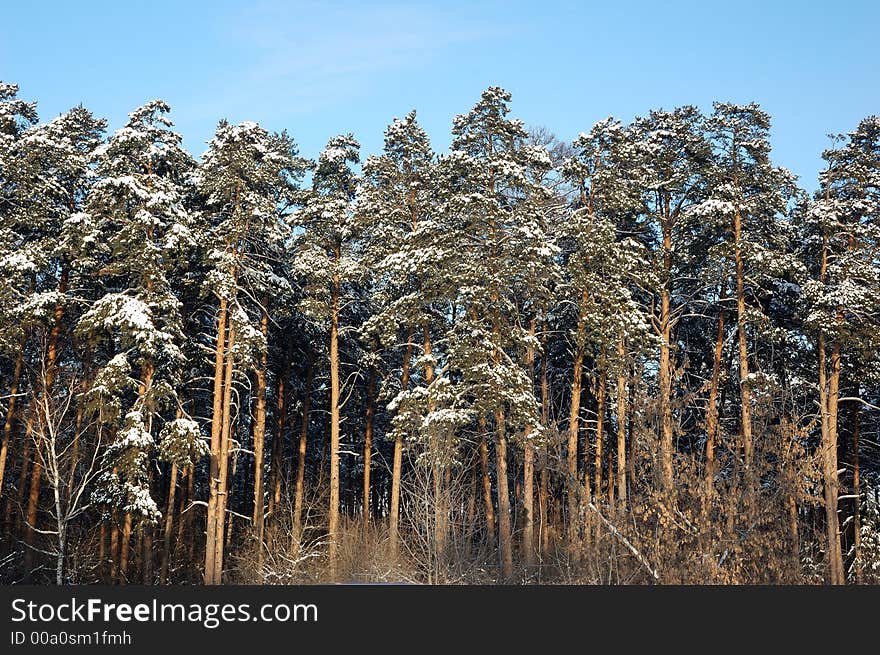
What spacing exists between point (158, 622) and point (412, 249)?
54.3 ft

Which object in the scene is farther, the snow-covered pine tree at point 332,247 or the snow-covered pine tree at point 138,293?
the snow-covered pine tree at point 332,247

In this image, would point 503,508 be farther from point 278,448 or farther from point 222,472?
point 278,448

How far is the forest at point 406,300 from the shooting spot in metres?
24.0

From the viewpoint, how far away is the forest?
78.7 ft

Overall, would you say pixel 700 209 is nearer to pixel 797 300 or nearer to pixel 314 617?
pixel 797 300

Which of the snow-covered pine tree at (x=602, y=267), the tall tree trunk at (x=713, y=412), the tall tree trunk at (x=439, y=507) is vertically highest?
the snow-covered pine tree at (x=602, y=267)

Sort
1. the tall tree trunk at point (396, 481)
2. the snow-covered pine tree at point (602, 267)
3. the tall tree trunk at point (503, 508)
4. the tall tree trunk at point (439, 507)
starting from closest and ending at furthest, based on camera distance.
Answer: the tall tree trunk at point (439, 507), the tall tree trunk at point (503, 508), the tall tree trunk at point (396, 481), the snow-covered pine tree at point (602, 267)

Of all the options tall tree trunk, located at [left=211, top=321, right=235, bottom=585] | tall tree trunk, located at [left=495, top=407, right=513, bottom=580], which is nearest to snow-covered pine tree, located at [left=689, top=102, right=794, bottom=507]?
tall tree trunk, located at [left=495, top=407, right=513, bottom=580]

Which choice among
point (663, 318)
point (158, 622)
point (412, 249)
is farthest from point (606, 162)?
point (158, 622)

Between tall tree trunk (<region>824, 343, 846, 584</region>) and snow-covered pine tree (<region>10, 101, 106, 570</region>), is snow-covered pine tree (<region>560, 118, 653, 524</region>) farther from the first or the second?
snow-covered pine tree (<region>10, 101, 106, 570</region>)

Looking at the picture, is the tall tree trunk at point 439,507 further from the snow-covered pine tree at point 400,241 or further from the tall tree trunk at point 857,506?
the tall tree trunk at point 857,506

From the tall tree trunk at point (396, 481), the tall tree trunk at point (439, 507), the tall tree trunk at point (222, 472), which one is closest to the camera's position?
the tall tree trunk at point (439, 507)

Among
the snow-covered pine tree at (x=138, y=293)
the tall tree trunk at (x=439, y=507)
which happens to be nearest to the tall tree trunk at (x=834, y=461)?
the tall tree trunk at (x=439, y=507)

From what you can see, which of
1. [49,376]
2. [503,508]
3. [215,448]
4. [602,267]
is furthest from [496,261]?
[49,376]
